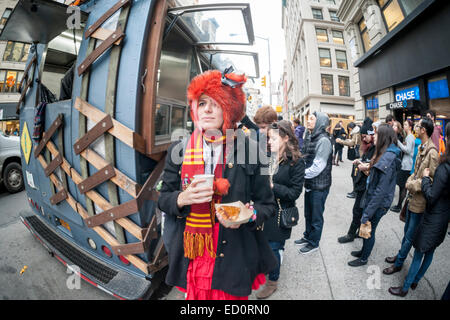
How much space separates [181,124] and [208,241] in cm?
355

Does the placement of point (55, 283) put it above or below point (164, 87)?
below

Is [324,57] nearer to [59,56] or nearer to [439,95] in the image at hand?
[439,95]

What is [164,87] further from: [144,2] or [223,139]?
[223,139]

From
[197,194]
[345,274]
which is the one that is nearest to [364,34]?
[345,274]

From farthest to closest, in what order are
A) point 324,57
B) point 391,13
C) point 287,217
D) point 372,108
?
1. point 324,57
2. point 372,108
3. point 391,13
4. point 287,217

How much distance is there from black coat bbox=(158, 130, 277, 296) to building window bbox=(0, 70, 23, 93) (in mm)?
26474

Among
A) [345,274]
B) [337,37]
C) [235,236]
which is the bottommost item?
[345,274]

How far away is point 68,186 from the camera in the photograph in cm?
241

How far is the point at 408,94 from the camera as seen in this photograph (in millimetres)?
7676

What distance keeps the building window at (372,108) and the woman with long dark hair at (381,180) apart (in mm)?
9034

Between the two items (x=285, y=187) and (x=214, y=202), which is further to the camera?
(x=285, y=187)

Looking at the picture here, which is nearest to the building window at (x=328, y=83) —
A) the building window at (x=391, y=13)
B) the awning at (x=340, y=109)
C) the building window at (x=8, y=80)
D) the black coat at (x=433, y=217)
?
the awning at (x=340, y=109)

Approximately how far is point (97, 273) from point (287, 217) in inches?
91.1
